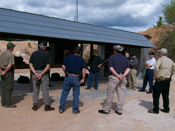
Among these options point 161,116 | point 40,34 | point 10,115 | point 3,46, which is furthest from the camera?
point 3,46

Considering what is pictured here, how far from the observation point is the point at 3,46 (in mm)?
28625

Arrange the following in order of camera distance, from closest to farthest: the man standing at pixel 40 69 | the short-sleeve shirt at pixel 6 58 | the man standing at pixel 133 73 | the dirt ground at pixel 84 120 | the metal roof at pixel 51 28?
the dirt ground at pixel 84 120
the man standing at pixel 40 69
the short-sleeve shirt at pixel 6 58
the metal roof at pixel 51 28
the man standing at pixel 133 73

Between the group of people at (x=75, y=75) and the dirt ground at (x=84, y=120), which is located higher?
the group of people at (x=75, y=75)

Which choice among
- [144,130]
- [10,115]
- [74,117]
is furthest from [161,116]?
[10,115]

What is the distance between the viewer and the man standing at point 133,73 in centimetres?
816

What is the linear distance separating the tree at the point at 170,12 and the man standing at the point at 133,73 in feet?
51.3

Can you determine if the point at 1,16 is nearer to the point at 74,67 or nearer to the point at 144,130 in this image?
the point at 74,67

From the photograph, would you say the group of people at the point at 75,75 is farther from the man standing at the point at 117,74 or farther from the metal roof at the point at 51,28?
the metal roof at the point at 51,28

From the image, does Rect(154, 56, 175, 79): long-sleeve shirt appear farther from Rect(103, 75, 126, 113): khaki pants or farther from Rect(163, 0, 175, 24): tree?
Rect(163, 0, 175, 24): tree

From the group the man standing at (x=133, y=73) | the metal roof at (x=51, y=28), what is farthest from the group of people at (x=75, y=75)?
the man standing at (x=133, y=73)

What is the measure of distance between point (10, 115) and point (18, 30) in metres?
2.71

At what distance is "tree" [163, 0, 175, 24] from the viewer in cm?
2038

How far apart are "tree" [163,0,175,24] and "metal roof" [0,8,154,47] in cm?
1377

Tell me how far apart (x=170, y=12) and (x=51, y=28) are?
18716mm
